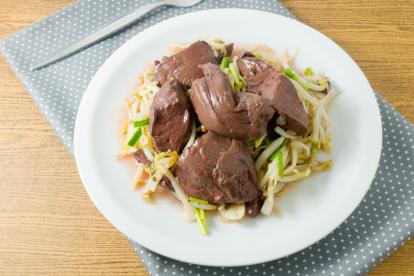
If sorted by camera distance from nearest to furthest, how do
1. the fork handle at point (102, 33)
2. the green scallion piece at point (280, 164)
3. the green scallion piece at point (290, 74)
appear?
the green scallion piece at point (280, 164), the green scallion piece at point (290, 74), the fork handle at point (102, 33)

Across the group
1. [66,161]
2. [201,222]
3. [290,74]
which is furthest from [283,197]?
[66,161]

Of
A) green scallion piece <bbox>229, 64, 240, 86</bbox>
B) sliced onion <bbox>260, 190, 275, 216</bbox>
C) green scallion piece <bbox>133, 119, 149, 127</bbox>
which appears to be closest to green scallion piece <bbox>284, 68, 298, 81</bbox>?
green scallion piece <bbox>229, 64, 240, 86</bbox>

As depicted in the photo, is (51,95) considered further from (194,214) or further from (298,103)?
(298,103)

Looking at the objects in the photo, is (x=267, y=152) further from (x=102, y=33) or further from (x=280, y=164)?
(x=102, y=33)

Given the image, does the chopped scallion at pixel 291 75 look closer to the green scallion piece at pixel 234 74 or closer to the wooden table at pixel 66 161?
the green scallion piece at pixel 234 74

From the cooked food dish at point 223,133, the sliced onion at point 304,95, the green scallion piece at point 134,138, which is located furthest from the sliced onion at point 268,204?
the green scallion piece at point 134,138

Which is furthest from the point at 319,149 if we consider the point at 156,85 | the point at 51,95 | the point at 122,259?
the point at 51,95
